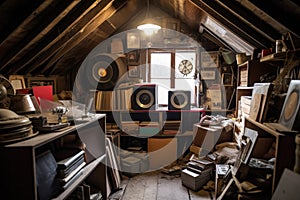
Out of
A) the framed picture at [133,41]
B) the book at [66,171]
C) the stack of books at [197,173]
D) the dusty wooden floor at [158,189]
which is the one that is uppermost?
the framed picture at [133,41]

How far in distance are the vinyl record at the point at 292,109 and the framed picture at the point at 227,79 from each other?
2214 millimetres

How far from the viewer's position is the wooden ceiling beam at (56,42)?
7.70 ft

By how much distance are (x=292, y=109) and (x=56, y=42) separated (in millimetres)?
2426

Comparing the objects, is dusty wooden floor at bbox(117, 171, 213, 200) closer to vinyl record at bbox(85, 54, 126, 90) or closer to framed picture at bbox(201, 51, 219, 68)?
vinyl record at bbox(85, 54, 126, 90)

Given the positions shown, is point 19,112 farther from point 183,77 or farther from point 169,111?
point 183,77

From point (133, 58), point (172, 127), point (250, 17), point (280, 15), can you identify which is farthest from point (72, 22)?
point (172, 127)

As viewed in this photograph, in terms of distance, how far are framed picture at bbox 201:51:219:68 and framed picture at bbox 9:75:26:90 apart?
2.63 metres

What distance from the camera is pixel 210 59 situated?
3523mm

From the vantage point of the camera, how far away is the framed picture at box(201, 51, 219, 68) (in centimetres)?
349

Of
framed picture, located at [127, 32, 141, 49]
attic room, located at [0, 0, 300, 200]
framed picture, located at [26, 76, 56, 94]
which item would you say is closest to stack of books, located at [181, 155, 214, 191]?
attic room, located at [0, 0, 300, 200]

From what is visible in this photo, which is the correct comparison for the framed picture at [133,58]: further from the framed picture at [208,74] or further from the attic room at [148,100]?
the framed picture at [208,74]

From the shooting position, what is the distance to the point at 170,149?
10.5 ft

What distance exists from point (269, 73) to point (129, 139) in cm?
223

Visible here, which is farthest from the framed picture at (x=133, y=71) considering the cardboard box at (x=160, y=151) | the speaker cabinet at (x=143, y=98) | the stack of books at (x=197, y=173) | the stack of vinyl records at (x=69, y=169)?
the stack of vinyl records at (x=69, y=169)
